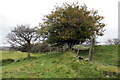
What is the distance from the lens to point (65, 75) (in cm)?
797

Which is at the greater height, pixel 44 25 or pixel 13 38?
pixel 44 25

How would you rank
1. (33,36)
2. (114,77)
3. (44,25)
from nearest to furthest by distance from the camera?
(114,77)
(44,25)
(33,36)

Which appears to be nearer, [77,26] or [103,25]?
[77,26]

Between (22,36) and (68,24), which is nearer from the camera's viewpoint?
(68,24)

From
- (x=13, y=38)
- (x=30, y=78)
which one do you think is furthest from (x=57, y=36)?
(x=30, y=78)

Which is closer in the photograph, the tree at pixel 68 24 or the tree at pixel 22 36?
the tree at pixel 68 24

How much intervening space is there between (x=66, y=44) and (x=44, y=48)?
2757 centimetres

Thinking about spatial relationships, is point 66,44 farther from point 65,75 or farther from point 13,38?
point 65,75

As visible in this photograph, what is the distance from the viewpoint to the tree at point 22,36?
68.7 ft

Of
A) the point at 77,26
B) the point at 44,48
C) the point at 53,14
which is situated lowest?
the point at 44,48

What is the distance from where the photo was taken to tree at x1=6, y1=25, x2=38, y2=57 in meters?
20.9

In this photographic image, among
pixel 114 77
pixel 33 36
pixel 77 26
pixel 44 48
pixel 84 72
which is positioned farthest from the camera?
pixel 44 48

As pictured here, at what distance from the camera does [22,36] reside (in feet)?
69.2

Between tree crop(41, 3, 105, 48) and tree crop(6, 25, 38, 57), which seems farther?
tree crop(6, 25, 38, 57)
